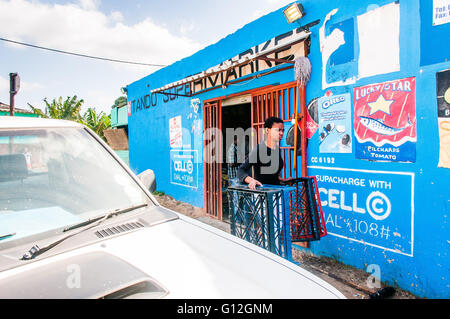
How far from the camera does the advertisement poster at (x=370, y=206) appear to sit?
345cm

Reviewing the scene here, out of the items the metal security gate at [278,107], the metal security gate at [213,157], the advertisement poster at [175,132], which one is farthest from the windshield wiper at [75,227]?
the advertisement poster at [175,132]

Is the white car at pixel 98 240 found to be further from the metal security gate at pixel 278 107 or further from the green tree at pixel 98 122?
the green tree at pixel 98 122

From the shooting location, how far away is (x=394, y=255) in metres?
3.54

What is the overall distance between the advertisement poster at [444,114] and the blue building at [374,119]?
11 mm

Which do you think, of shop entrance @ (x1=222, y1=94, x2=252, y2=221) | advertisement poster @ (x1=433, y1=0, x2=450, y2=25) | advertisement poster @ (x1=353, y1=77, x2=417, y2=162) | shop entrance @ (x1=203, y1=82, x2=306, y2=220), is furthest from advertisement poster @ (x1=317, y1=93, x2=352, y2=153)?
shop entrance @ (x1=222, y1=94, x2=252, y2=221)

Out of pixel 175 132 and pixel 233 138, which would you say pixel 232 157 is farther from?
pixel 175 132

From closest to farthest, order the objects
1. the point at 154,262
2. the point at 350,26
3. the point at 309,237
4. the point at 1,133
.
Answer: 1. the point at 154,262
2. the point at 1,133
3. the point at 309,237
4. the point at 350,26

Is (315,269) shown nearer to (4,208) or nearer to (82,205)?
(82,205)

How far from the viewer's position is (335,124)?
13.6 ft

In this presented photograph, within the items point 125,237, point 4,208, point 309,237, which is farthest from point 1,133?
point 309,237

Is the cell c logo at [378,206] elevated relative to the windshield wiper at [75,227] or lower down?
lower down

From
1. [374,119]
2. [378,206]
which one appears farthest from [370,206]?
[374,119]
